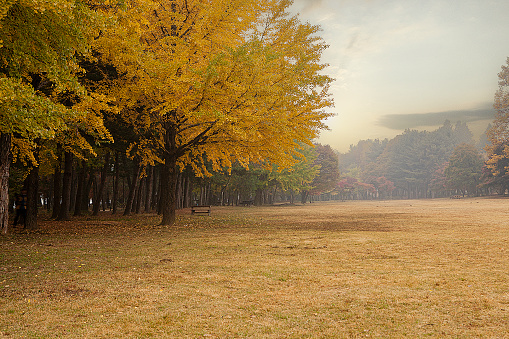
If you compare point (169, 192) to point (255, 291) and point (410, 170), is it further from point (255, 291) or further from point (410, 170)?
point (410, 170)

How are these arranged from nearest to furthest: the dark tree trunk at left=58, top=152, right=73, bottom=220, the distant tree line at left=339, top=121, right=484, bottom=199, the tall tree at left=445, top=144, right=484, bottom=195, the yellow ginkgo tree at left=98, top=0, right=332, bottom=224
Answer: the yellow ginkgo tree at left=98, top=0, right=332, bottom=224 → the dark tree trunk at left=58, top=152, right=73, bottom=220 → the tall tree at left=445, top=144, right=484, bottom=195 → the distant tree line at left=339, top=121, right=484, bottom=199

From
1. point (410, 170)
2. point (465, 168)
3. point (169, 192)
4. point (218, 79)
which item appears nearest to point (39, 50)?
point (218, 79)

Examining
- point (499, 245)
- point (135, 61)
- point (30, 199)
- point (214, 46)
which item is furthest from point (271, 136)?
point (30, 199)

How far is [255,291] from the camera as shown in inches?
260

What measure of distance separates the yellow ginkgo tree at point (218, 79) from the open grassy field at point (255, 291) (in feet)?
21.8

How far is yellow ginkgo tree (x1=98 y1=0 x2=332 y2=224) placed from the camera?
15.4 meters

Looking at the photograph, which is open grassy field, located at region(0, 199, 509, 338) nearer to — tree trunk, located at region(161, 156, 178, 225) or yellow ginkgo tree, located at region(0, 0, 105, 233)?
yellow ginkgo tree, located at region(0, 0, 105, 233)

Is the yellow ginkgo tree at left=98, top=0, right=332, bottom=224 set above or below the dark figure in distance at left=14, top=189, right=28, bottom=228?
above

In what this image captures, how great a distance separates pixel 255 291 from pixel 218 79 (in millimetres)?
10989

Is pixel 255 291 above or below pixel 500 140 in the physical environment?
below

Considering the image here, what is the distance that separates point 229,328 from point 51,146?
19.1 metres

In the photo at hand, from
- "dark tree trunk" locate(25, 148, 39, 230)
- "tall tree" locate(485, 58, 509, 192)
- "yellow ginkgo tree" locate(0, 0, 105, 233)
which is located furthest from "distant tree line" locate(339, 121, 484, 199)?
"yellow ginkgo tree" locate(0, 0, 105, 233)

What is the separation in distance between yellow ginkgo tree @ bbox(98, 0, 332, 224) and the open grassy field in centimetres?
665

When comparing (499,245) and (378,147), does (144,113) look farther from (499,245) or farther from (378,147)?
(378,147)
